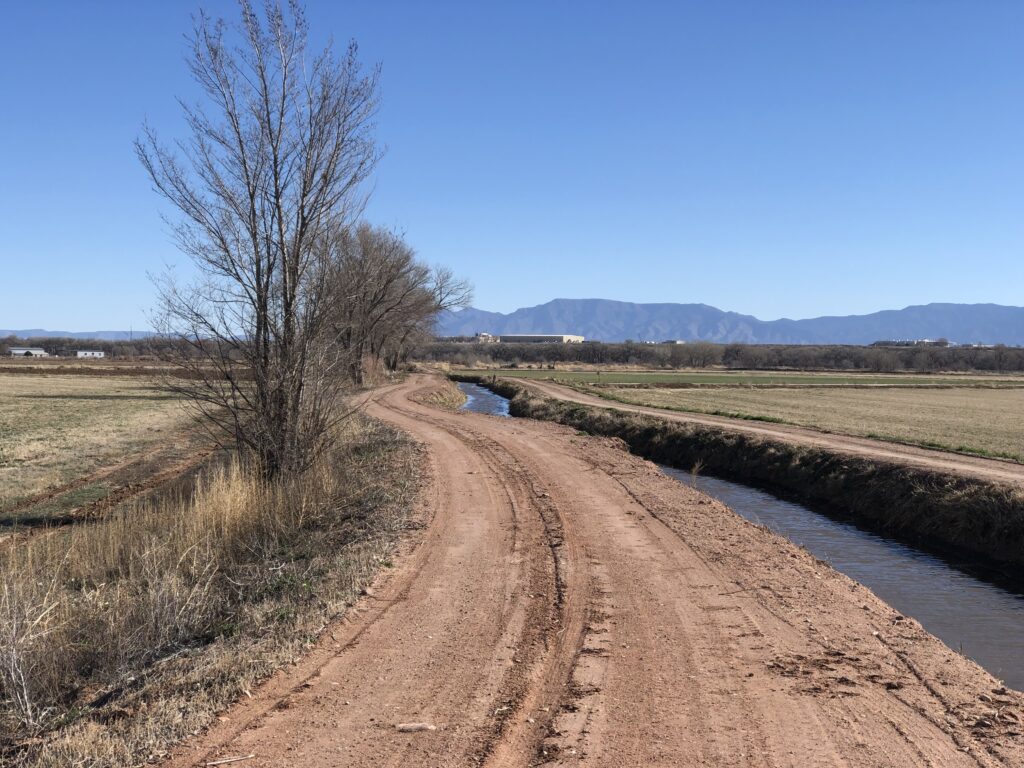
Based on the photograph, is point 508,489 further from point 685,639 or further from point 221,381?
point 685,639

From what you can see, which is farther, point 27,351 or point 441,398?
point 27,351

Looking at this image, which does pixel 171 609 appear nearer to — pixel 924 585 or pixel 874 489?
pixel 924 585

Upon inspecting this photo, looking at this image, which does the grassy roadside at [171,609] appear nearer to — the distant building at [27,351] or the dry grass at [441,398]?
the dry grass at [441,398]

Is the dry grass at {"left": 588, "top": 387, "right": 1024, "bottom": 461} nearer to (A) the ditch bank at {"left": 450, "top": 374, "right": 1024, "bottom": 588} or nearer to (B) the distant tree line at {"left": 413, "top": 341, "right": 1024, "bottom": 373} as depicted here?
(A) the ditch bank at {"left": 450, "top": 374, "right": 1024, "bottom": 588}

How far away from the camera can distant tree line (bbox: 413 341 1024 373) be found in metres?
122

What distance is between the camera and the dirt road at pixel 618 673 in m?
5.23

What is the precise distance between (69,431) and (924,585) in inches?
1158

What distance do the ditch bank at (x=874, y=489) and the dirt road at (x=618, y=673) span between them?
514 centimetres

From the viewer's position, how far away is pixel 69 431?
30.2 meters

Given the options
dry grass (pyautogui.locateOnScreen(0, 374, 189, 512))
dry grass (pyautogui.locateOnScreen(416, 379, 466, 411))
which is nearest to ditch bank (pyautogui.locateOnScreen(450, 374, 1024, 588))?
dry grass (pyautogui.locateOnScreen(416, 379, 466, 411))

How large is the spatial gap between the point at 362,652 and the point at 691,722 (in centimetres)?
288

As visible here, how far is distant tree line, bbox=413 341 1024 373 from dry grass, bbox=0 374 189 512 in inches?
2451

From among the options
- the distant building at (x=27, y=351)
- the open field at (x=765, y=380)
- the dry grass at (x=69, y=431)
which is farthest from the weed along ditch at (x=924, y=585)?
the distant building at (x=27, y=351)

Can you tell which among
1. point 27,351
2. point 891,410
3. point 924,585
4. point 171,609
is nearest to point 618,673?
point 171,609
